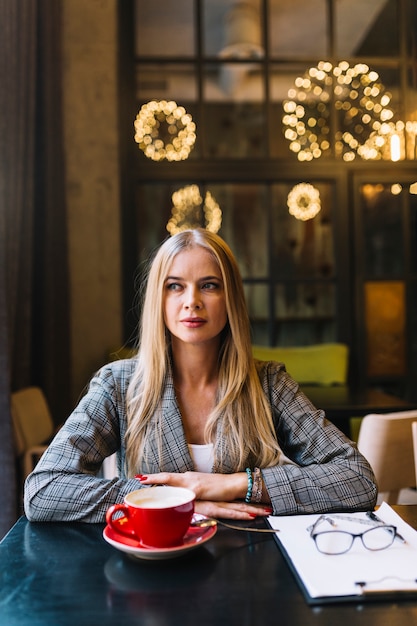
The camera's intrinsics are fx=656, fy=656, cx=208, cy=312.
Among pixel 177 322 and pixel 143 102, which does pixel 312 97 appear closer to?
pixel 143 102

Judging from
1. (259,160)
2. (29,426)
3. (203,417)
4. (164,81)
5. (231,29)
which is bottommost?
(29,426)

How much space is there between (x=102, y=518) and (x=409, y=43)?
14.7 feet

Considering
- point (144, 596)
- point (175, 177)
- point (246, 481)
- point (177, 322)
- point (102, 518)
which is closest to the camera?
point (144, 596)

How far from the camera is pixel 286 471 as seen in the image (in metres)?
1.34

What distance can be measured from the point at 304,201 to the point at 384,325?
3.47 feet

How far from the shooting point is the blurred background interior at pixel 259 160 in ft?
14.7

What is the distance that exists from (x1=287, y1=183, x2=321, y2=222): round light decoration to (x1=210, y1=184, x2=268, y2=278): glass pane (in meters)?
0.20

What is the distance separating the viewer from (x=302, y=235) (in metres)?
4.70

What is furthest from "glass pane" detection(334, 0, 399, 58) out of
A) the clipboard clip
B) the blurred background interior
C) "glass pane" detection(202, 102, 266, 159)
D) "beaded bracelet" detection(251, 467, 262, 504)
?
the clipboard clip

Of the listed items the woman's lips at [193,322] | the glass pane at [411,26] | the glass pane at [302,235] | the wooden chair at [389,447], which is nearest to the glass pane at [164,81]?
the glass pane at [302,235]

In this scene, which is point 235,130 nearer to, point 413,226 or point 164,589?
point 413,226

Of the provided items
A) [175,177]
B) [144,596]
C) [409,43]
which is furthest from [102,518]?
[409,43]

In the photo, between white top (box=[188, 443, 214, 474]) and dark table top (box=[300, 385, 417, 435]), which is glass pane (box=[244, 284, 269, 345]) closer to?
dark table top (box=[300, 385, 417, 435])

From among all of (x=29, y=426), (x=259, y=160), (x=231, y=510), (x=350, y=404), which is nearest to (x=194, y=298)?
(x=231, y=510)
